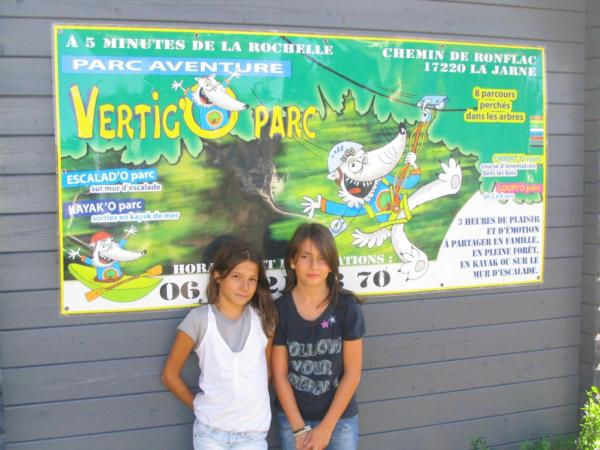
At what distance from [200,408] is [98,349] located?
535mm

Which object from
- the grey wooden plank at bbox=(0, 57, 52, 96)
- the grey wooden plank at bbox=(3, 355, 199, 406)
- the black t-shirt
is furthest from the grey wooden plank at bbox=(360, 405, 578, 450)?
the grey wooden plank at bbox=(0, 57, 52, 96)

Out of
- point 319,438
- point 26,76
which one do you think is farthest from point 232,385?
point 26,76

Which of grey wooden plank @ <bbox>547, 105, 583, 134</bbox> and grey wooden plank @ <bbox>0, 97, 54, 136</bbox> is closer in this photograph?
grey wooden plank @ <bbox>0, 97, 54, 136</bbox>

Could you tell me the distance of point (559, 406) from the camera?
3.87 metres

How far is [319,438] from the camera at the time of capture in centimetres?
287

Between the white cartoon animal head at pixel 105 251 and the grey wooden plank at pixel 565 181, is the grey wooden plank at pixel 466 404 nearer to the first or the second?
the grey wooden plank at pixel 565 181

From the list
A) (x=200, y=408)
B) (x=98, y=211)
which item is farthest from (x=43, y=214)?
(x=200, y=408)

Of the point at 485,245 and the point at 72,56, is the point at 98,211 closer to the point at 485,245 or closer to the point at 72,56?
the point at 72,56

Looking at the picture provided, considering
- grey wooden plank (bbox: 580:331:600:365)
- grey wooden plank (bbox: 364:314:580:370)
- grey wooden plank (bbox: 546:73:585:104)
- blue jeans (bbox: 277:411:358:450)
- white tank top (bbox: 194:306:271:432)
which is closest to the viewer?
white tank top (bbox: 194:306:271:432)

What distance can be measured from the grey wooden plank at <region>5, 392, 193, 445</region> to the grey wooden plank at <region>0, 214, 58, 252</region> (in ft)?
2.24

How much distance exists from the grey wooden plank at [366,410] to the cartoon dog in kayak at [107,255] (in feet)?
1.83

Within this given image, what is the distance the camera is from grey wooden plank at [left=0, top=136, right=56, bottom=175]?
9.33 feet

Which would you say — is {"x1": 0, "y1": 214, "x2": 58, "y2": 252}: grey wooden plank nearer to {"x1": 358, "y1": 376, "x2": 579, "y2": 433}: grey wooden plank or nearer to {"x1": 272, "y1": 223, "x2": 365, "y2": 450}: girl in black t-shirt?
{"x1": 272, "y1": 223, "x2": 365, "y2": 450}: girl in black t-shirt

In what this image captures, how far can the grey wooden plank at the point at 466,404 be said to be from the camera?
3477mm
